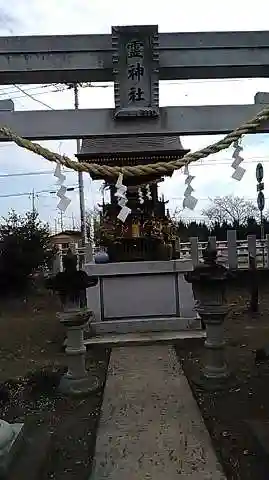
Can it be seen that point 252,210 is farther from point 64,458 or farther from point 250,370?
point 64,458

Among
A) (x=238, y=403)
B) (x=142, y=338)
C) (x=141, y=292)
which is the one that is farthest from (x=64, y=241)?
(x=238, y=403)

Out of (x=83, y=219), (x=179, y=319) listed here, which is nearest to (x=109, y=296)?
(x=179, y=319)

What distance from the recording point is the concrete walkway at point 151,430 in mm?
3229

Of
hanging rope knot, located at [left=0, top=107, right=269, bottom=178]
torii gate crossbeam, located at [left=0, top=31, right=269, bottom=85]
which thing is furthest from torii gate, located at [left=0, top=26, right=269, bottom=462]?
hanging rope knot, located at [left=0, top=107, right=269, bottom=178]

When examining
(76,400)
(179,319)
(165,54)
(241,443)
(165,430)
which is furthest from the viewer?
(179,319)

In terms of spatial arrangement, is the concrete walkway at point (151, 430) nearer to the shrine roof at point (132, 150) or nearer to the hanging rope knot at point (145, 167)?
the hanging rope knot at point (145, 167)

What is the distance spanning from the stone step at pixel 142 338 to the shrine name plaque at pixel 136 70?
14.7ft

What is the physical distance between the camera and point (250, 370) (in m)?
5.54

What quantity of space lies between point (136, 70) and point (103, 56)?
0.23 metres

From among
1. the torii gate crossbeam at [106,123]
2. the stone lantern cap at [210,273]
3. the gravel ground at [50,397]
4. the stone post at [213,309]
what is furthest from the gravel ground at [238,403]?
the torii gate crossbeam at [106,123]

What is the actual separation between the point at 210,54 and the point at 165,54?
0.29m

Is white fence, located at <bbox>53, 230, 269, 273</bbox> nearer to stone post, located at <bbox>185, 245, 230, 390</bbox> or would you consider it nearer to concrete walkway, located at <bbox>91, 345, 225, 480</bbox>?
concrete walkway, located at <bbox>91, 345, 225, 480</bbox>

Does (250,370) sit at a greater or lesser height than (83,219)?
lesser

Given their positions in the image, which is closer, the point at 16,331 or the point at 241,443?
the point at 241,443
